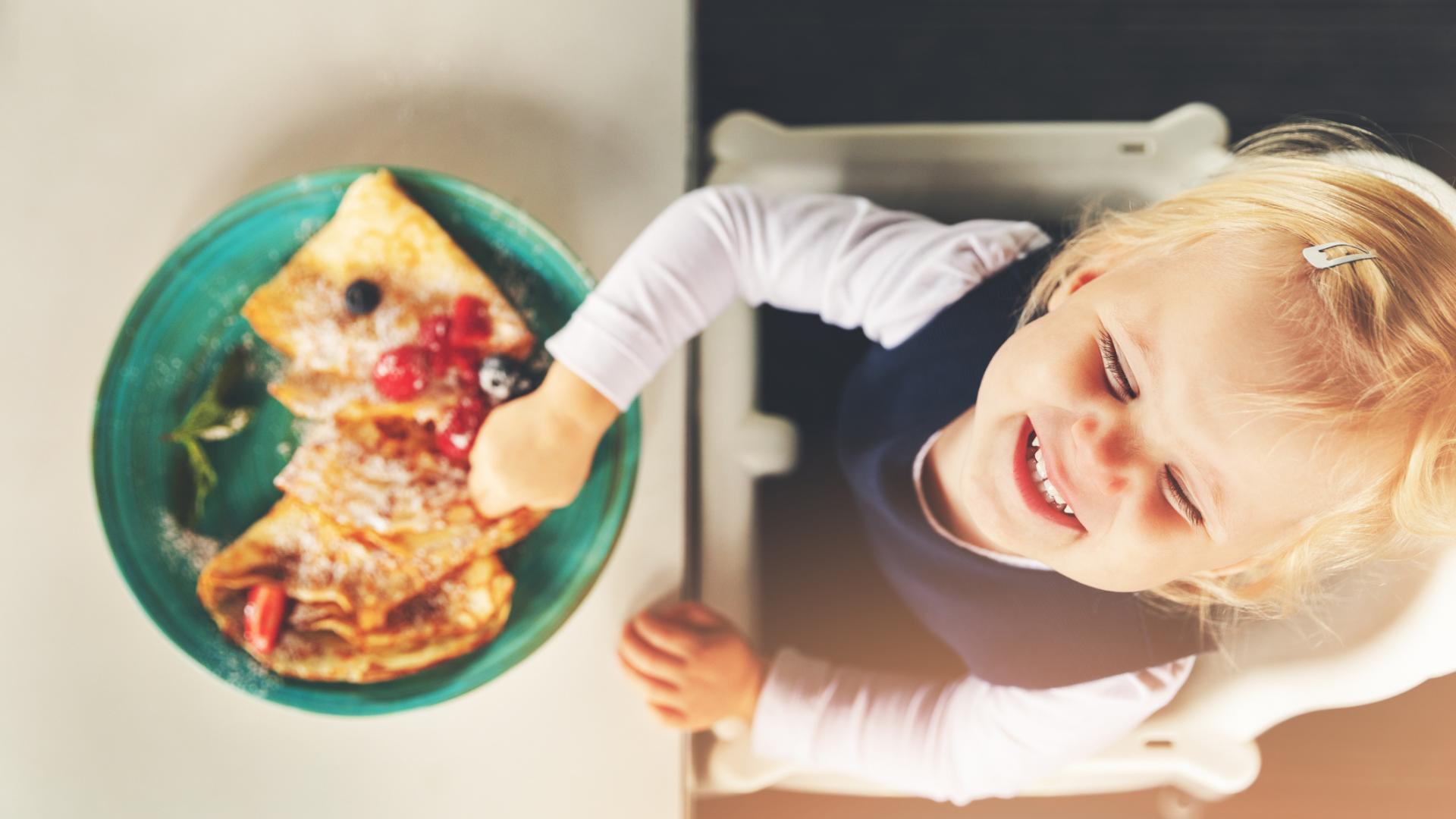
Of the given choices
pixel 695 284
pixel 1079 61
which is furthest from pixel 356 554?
pixel 1079 61

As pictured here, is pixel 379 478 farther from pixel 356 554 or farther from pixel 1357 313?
pixel 1357 313

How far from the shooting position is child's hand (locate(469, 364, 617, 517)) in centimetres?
71

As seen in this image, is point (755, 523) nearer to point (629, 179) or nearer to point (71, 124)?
point (629, 179)

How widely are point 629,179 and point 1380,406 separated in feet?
1.95

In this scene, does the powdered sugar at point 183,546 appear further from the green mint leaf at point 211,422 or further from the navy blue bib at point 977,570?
the navy blue bib at point 977,570

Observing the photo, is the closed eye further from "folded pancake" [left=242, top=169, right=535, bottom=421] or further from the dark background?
the dark background

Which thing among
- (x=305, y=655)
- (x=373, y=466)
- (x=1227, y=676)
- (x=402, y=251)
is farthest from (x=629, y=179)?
(x=1227, y=676)

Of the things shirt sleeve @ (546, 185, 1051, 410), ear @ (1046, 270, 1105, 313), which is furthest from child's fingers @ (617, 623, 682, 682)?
ear @ (1046, 270, 1105, 313)

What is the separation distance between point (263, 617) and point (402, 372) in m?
0.24

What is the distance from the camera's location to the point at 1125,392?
0.52m

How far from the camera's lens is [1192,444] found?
495 mm

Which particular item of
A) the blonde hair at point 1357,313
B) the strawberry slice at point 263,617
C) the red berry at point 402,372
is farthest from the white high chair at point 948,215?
the strawberry slice at point 263,617

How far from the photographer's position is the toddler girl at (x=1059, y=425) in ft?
1.62

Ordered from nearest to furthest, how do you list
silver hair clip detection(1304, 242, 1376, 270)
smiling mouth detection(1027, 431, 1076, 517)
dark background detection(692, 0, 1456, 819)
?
silver hair clip detection(1304, 242, 1376, 270), smiling mouth detection(1027, 431, 1076, 517), dark background detection(692, 0, 1456, 819)
